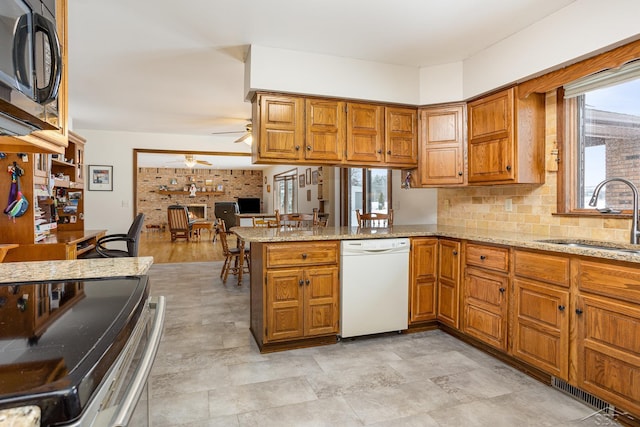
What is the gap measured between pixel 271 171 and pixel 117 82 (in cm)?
853

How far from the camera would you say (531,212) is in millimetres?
2932

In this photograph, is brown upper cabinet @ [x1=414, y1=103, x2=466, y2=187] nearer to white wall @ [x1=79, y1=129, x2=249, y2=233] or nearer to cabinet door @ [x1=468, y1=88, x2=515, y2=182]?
cabinet door @ [x1=468, y1=88, x2=515, y2=182]

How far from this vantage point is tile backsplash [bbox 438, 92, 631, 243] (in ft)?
7.98

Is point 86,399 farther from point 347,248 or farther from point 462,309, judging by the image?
point 462,309

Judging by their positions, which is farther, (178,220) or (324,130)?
(178,220)

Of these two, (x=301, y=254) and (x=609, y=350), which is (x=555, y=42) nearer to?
(x=609, y=350)

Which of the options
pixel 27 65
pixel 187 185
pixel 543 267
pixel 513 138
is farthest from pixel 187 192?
pixel 27 65

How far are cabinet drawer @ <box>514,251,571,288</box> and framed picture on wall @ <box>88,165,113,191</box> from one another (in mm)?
6372

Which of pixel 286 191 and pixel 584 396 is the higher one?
pixel 286 191

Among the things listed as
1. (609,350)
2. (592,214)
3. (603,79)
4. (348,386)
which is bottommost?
(348,386)

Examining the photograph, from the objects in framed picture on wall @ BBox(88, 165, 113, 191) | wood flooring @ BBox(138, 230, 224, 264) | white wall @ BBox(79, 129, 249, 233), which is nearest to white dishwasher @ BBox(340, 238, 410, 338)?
wood flooring @ BBox(138, 230, 224, 264)

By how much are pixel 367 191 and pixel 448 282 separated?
268 centimetres

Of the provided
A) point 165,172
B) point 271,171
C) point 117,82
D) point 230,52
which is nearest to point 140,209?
point 165,172

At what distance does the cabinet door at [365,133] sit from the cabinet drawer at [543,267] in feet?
4.85
